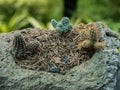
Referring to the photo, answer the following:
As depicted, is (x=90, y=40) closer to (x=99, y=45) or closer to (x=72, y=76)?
(x=99, y=45)

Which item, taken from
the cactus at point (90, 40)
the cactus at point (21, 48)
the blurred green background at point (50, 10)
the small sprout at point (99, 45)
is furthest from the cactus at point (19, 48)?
the blurred green background at point (50, 10)

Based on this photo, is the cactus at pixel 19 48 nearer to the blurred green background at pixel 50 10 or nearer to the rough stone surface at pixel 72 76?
the rough stone surface at pixel 72 76

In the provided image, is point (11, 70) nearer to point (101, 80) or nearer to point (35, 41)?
point (35, 41)

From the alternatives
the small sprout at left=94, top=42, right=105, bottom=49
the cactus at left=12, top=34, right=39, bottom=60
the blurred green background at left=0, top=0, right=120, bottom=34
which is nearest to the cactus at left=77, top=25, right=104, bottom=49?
the small sprout at left=94, top=42, right=105, bottom=49

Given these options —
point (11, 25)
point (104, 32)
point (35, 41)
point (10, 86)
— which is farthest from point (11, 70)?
point (11, 25)

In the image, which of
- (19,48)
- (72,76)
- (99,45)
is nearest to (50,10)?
(19,48)

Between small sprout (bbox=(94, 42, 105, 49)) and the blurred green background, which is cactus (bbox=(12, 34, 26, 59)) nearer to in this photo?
small sprout (bbox=(94, 42, 105, 49))
